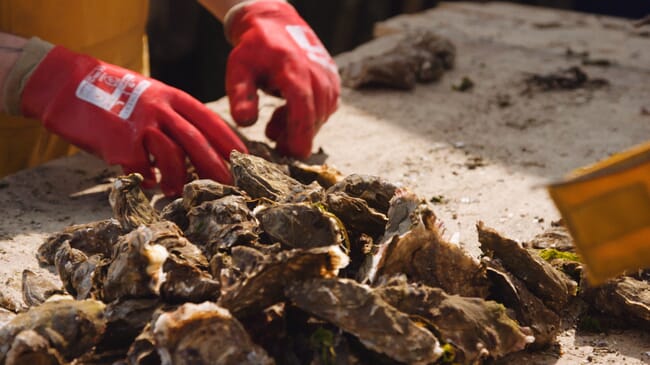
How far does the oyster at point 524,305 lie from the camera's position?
156cm

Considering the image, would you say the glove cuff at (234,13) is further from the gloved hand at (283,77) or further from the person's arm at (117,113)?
the person's arm at (117,113)

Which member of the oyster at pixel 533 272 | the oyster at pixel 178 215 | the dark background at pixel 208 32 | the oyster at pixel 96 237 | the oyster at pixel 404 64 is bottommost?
the dark background at pixel 208 32

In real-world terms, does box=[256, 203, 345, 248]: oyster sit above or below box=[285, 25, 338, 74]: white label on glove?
above

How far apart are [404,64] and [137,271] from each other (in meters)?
1.97

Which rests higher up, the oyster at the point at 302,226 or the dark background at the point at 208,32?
the oyster at the point at 302,226

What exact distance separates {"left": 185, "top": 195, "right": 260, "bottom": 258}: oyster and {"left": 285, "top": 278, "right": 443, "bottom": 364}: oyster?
0.28 m

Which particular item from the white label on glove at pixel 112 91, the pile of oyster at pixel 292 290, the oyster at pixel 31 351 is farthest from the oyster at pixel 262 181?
the oyster at pixel 31 351

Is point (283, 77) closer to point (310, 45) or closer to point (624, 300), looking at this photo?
point (310, 45)

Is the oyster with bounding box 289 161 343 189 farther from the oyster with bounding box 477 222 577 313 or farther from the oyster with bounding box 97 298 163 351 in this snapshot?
the oyster with bounding box 97 298 163 351

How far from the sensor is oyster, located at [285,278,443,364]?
131cm

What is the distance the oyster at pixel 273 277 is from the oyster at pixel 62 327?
230 millimetres

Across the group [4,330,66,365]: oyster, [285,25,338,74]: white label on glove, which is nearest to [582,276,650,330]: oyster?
[4,330,66,365]: oyster

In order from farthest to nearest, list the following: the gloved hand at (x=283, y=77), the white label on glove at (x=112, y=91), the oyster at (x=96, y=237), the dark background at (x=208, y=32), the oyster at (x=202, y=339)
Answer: the dark background at (x=208, y=32), the gloved hand at (x=283, y=77), the white label on glove at (x=112, y=91), the oyster at (x=96, y=237), the oyster at (x=202, y=339)

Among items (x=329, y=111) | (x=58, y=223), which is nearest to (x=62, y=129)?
(x=58, y=223)
